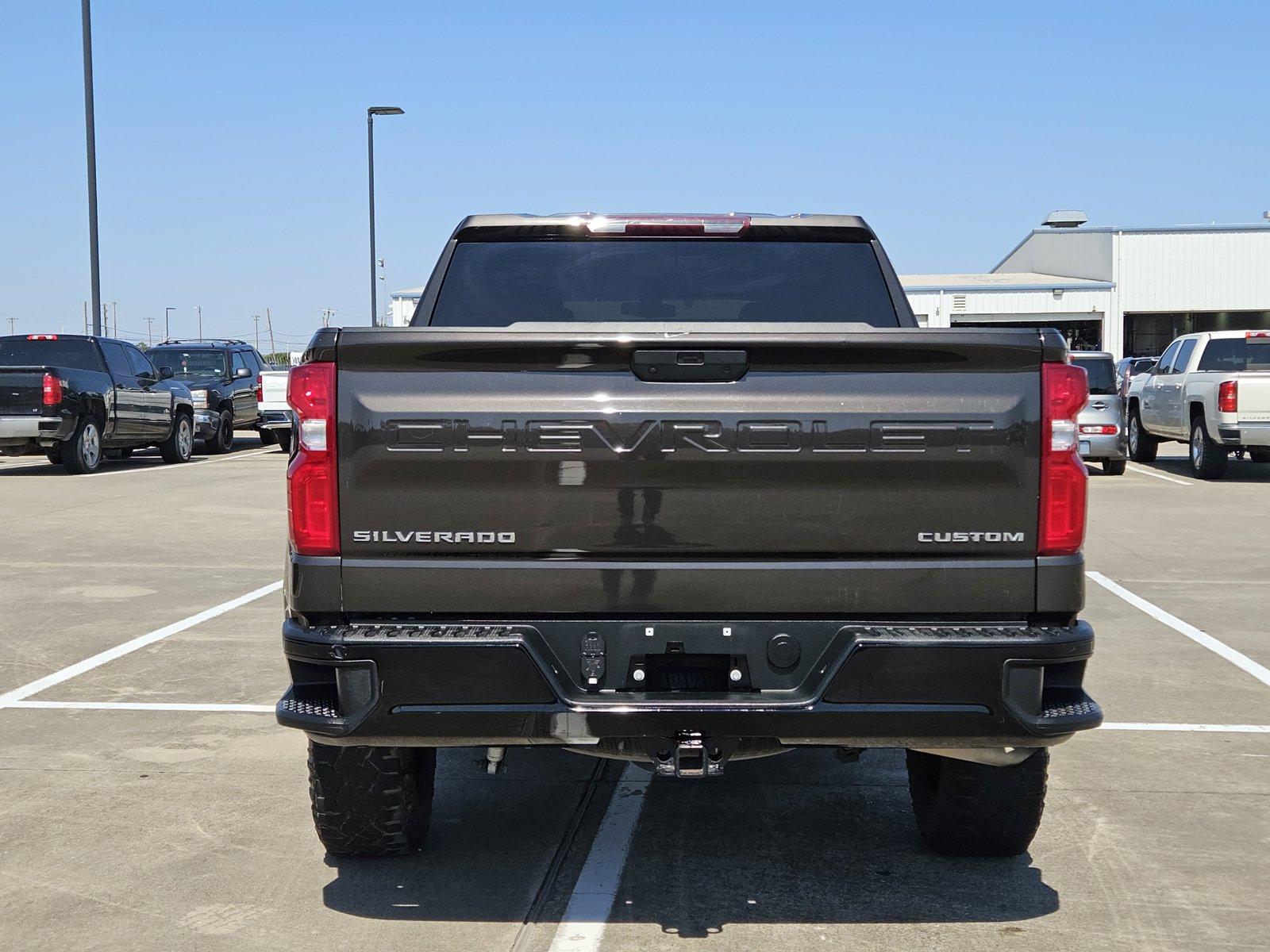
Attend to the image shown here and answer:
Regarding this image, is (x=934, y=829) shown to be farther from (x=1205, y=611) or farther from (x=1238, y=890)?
(x=1205, y=611)

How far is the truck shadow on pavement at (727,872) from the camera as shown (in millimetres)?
4113

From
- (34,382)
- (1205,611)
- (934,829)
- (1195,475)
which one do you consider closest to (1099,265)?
(1195,475)

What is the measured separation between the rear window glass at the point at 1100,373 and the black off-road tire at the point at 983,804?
15.8m

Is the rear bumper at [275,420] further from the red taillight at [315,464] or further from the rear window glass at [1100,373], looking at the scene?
the red taillight at [315,464]

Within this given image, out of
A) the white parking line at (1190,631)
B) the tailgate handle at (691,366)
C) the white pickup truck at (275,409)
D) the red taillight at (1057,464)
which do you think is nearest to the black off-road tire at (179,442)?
the white pickup truck at (275,409)

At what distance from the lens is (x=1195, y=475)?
762 inches

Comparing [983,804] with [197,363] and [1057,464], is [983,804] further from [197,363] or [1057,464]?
[197,363]

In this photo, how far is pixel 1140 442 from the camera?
22766 millimetres

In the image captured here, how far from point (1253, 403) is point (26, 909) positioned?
655 inches

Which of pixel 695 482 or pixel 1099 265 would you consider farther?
pixel 1099 265

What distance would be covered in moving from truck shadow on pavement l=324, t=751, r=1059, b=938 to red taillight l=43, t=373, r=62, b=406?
15.5m

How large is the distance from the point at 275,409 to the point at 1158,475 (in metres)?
15.3

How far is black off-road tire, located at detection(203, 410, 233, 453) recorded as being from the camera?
995 inches

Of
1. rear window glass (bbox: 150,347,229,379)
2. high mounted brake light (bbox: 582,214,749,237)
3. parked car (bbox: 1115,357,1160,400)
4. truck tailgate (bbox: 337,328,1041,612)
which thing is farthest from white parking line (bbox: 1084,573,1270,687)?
rear window glass (bbox: 150,347,229,379)
